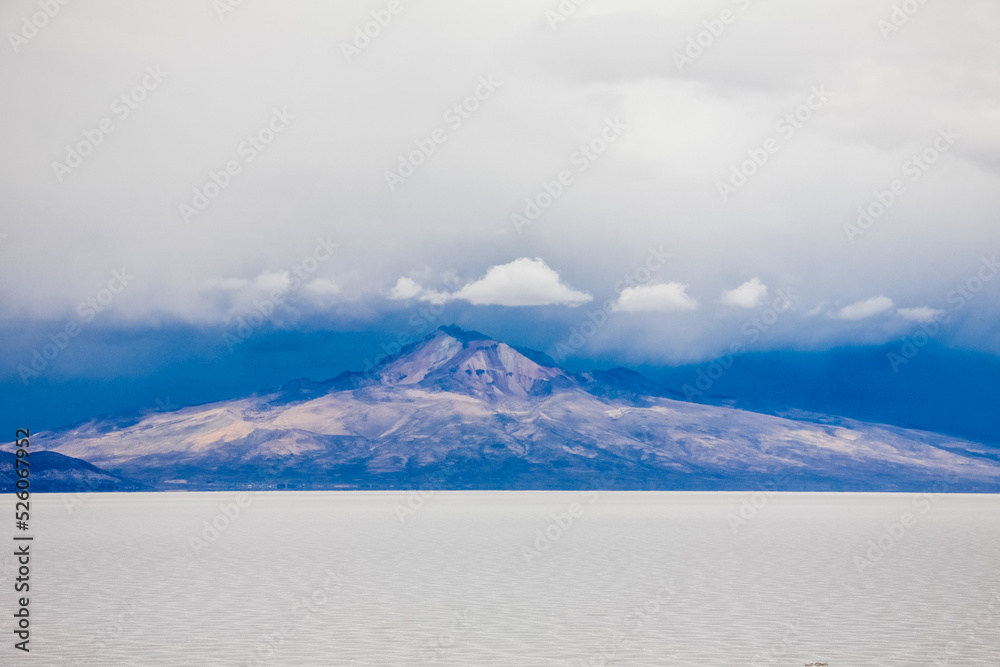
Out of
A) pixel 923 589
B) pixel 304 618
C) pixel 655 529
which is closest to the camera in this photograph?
pixel 304 618

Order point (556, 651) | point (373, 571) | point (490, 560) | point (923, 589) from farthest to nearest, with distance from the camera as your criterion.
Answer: point (490, 560) → point (373, 571) → point (923, 589) → point (556, 651)

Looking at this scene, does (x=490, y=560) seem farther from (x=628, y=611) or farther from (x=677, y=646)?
(x=677, y=646)

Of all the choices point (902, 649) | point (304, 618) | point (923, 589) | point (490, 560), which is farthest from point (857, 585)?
point (304, 618)

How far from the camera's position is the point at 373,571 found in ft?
160

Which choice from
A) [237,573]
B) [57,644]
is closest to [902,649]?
[57,644]

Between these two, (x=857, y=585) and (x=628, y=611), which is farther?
(x=857, y=585)

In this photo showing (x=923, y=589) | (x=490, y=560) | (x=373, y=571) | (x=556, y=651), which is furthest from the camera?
(x=490, y=560)

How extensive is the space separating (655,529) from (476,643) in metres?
66.5

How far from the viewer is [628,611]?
3416cm

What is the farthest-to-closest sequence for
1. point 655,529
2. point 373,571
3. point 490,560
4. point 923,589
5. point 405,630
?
point 655,529 → point 490,560 → point 373,571 → point 923,589 → point 405,630

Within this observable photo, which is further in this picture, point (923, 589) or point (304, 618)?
point (923, 589)

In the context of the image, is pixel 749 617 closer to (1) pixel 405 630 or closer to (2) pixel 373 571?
(1) pixel 405 630

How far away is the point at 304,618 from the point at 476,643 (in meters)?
7.49

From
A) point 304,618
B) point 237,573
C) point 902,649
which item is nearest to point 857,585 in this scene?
point 902,649
